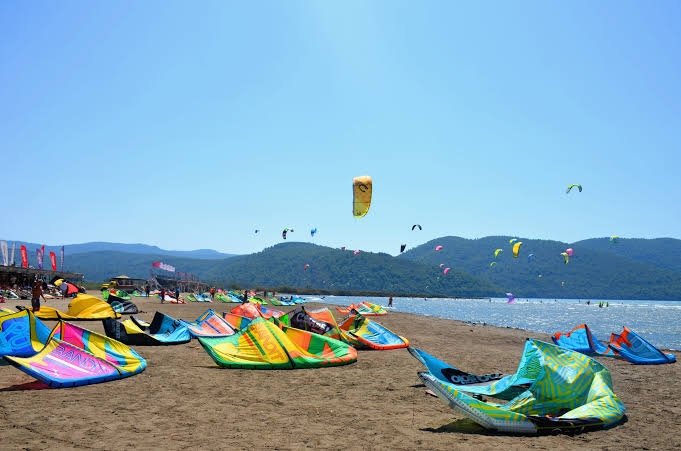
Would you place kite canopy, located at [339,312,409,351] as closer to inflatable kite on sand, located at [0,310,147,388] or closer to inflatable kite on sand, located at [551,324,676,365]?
inflatable kite on sand, located at [551,324,676,365]

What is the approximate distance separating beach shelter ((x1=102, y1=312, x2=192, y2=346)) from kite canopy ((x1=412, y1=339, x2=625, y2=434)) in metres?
9.52

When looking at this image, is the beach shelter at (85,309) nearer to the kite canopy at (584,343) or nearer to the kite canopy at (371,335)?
the kite canopy at (371,335)

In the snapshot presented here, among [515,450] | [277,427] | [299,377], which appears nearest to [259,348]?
[299,377]

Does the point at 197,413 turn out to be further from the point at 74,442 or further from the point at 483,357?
the point at 483,357

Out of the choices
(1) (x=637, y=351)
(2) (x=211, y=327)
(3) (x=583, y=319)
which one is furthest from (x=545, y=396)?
(3) (x=583, y=319)

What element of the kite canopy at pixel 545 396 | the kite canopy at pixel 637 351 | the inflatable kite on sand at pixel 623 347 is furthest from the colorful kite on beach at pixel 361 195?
the kite canopy at pixel 545 396

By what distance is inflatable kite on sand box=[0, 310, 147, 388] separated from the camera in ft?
27.9

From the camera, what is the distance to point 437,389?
6445 millimetres

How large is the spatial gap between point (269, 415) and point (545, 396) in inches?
145

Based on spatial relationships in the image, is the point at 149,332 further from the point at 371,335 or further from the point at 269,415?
the point at 269,415

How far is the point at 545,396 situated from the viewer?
24.2ft

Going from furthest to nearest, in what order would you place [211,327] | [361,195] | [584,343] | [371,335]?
1. [584,343]
2. [361,195]
3. [211,327]
4. [371,335]

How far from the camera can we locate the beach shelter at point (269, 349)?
1148cm

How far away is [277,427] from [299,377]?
3969mm
